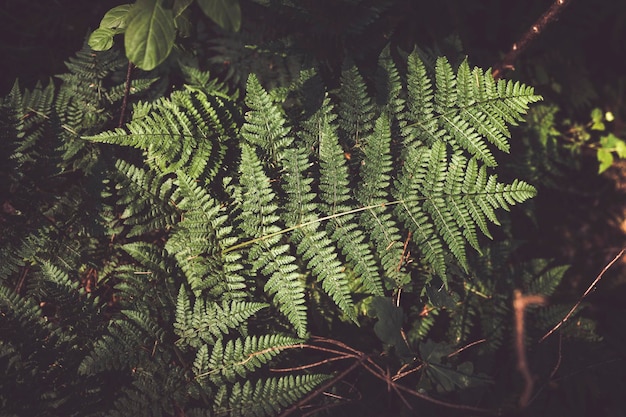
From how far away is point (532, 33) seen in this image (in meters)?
2.75

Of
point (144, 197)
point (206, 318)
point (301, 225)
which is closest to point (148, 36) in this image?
point (144, 197)

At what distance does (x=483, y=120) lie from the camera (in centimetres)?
243

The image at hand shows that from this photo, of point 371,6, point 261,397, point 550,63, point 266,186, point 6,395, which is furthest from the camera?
point 550,63

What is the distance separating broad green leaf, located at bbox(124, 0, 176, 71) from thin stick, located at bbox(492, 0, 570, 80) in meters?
2.08

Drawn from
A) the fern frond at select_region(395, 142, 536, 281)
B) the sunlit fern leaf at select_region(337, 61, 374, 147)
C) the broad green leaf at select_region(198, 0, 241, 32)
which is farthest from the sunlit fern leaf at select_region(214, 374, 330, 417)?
the broad green leaf at select_region(198, 0, 241, 32)

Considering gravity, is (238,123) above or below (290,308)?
above

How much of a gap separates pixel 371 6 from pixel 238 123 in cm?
109

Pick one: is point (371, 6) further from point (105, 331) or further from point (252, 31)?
point (105, 331)

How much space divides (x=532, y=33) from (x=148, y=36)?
7.46 ft

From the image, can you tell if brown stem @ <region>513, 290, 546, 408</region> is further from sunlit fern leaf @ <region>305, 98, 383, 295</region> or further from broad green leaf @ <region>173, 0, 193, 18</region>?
broad green leaf @ <region>173, 0, 193, 18</region>

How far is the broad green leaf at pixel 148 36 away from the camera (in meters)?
1.58

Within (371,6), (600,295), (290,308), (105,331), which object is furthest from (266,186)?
(600,295)

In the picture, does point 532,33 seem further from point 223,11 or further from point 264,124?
point 223,11

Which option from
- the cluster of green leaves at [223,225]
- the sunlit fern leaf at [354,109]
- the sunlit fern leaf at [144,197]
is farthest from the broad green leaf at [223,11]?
the sunlit fern leaf at [144,197]
